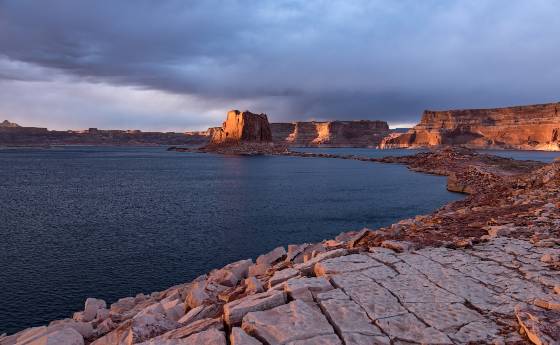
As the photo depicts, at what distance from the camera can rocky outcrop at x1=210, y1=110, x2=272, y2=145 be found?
175 m

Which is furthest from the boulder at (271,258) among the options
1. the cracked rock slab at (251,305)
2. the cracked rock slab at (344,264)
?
the cracked rock slab at (251,305)

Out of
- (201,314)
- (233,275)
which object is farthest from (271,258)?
(201,314)

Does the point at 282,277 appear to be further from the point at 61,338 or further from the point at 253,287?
the point at 61,338

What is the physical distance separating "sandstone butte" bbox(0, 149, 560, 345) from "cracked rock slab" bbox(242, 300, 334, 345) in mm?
15

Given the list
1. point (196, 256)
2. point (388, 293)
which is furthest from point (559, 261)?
point (196, 256)

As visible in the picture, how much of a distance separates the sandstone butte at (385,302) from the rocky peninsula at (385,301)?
0.02 m

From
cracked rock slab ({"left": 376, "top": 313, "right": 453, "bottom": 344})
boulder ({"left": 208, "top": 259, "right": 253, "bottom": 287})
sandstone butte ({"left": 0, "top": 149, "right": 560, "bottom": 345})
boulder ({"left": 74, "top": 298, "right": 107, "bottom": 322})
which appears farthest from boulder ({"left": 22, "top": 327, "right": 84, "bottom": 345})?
cracked rock slab ({"left": 376, "top": 313, "right": 453, "bottom": 344})

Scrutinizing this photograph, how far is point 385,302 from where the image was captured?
20.9 ft

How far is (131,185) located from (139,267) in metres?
35.4

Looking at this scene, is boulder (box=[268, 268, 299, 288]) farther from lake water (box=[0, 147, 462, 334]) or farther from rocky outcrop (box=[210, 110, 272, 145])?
rocky outcrop (box=[210, 110, 272, 145])

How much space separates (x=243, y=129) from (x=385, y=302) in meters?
171

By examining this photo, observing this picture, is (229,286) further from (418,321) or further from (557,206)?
(557,206)

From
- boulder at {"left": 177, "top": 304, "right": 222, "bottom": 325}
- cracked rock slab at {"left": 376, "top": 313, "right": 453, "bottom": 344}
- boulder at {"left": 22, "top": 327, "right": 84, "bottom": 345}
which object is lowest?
boulder at {"left": 22, "top": 327, "right": 84, "bottom": 345}

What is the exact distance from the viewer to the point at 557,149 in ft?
584
